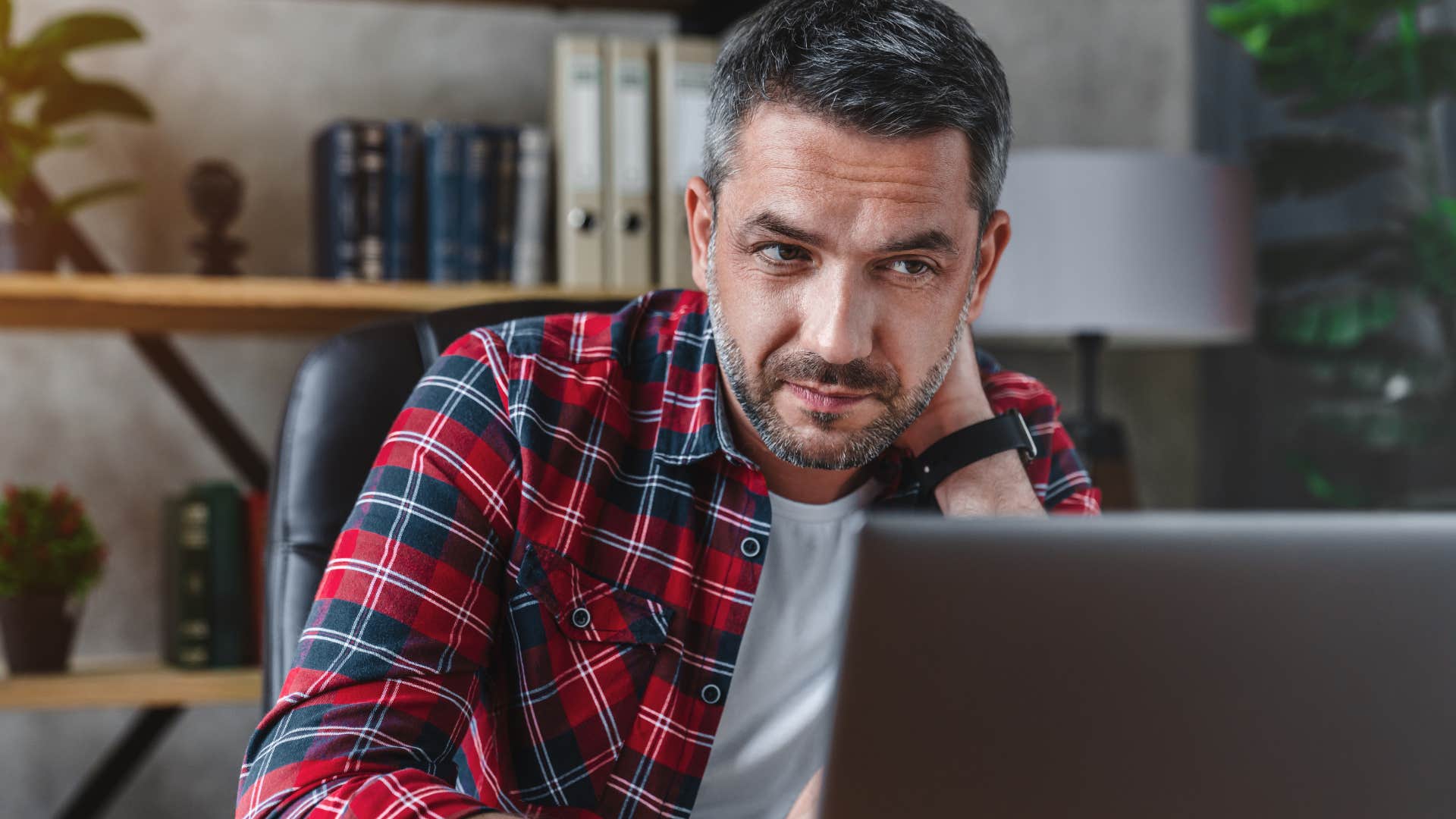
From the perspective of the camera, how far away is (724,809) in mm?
906

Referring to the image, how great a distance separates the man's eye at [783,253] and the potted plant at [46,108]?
3.71ft

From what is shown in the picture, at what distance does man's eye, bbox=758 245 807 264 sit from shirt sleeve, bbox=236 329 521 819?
0.21 meters

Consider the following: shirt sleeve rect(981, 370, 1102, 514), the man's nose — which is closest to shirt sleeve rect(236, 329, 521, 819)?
the man's nose

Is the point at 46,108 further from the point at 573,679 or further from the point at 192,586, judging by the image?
the point at 573,679

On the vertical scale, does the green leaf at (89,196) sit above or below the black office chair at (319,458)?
above

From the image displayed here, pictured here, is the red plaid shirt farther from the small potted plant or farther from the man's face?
the small potted plant

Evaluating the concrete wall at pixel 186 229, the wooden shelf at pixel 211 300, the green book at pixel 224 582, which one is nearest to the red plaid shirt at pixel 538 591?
the wooden shelf at pixel 211 300

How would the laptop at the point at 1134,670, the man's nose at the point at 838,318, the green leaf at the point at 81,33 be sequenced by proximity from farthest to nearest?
the green leaf at the point at 81,33 < the man's nose at the point at 838,318 < the laptop at the point at 1134,670

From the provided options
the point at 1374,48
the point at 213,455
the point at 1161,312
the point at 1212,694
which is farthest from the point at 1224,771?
the point at 1374,48

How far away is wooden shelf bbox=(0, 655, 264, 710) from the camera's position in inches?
62.7

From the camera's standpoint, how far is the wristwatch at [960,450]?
38.1 inches

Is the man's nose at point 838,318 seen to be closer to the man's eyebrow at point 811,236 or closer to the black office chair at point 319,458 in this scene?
the man's eyebrow at point 811,236

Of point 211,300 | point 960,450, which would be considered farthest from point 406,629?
point 211,300

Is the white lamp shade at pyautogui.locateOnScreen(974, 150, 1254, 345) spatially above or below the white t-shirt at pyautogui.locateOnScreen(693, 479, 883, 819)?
above
